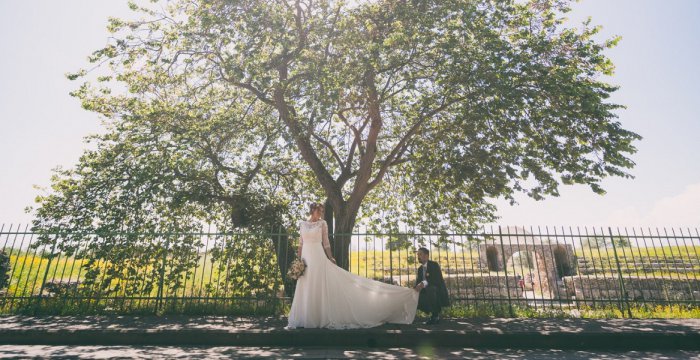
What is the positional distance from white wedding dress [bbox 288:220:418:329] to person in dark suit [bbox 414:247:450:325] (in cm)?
88

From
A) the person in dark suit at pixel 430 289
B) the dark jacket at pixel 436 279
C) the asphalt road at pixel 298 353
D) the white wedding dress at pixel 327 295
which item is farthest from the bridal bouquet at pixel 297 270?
the dark jacket at pixel 436 279

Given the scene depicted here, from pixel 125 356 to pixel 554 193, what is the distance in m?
11.3

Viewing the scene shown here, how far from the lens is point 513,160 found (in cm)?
1049

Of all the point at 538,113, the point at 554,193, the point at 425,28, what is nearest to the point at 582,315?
the point at 554,193

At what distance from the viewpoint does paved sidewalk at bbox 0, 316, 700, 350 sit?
6.29 metres

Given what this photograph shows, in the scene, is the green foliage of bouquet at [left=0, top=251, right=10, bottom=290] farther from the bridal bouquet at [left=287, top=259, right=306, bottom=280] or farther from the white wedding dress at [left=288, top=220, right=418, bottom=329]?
the white wedding dress at [left=288, top=220, right=418, bottom=329]

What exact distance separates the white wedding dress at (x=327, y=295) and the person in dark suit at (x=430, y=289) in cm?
88

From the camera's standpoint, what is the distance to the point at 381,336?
633cm

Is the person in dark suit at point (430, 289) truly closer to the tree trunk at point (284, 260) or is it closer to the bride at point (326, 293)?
the bride at point (326, 293)

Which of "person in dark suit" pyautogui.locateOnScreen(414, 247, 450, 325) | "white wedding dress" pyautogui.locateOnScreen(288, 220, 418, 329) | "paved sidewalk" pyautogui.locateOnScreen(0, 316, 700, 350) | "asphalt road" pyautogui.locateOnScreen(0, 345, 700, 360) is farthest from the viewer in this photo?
"person in dark suit" pyautogui.locateOnScreen(414, 247, 450, 325)

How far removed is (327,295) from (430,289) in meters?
2.31

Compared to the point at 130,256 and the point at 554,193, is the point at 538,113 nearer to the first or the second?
the point at 554,193

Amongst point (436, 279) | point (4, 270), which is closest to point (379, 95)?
point (436, 279)

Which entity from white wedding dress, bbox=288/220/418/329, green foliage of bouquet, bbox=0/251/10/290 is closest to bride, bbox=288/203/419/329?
white wedding dress, bbox=288/220/418/329
